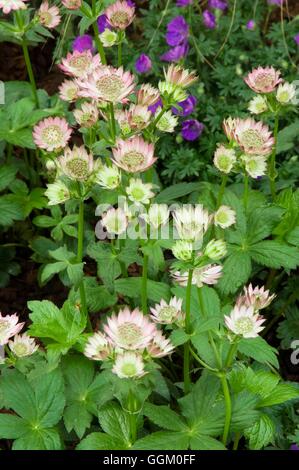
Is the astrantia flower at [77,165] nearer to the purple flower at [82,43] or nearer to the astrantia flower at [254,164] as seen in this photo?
the astrantia flower at [254,164]

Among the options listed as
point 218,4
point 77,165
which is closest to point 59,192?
point 77,165

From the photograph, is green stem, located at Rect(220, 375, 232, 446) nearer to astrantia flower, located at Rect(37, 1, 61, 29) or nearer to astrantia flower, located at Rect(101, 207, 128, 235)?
astrantia flower, located at Rect(101, 207, 128, 235)

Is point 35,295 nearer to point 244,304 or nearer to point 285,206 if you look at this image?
point 285,206

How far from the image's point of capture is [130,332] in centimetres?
159

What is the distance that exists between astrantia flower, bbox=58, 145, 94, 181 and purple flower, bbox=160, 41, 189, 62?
1.15m

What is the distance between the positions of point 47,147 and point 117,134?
18cm

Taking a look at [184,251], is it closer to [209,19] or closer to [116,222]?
[116,222]

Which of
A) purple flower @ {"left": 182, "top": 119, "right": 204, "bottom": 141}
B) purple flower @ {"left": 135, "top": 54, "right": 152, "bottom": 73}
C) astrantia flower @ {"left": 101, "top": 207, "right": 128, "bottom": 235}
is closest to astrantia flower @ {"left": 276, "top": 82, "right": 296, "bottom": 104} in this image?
astrantia flower @ {"left": 101, "top": 207, "right": 128, "bottom": 235}

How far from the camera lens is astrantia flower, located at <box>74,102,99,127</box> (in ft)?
6.35

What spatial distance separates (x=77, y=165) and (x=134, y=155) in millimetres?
142

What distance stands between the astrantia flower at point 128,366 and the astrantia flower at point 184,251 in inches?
8.5

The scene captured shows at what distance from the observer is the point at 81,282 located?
1979 mm
